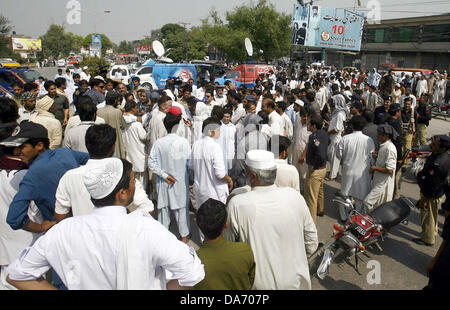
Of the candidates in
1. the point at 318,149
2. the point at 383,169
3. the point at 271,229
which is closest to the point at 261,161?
the point at 271,229

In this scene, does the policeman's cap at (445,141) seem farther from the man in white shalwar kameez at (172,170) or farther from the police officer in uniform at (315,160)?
the man in white shalwar kameez at (172,170)

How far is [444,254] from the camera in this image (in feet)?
7.48

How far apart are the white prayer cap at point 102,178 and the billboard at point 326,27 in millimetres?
28707

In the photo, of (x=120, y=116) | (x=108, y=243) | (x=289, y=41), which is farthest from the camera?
(x=289, y=41)

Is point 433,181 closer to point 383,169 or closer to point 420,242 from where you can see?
A: point 383,169

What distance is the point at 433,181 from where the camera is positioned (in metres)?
3.78

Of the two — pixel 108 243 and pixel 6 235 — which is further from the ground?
pixel 108 243

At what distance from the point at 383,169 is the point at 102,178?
3774mm

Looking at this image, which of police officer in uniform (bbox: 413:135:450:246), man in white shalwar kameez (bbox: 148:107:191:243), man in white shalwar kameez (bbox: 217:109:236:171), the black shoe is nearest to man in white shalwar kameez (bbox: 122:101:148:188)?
man in white shalwar kameez (bbox: 148:107:191:243)

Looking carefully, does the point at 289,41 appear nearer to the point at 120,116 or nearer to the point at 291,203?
the point at 120,116

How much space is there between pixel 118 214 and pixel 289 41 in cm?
3438

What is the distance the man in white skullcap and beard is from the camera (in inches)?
53.6

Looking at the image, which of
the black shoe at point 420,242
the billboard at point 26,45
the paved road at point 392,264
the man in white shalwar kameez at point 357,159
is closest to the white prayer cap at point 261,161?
the paved road at point 392,264

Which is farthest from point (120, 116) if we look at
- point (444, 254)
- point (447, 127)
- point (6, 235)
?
→ point (447, 127)
